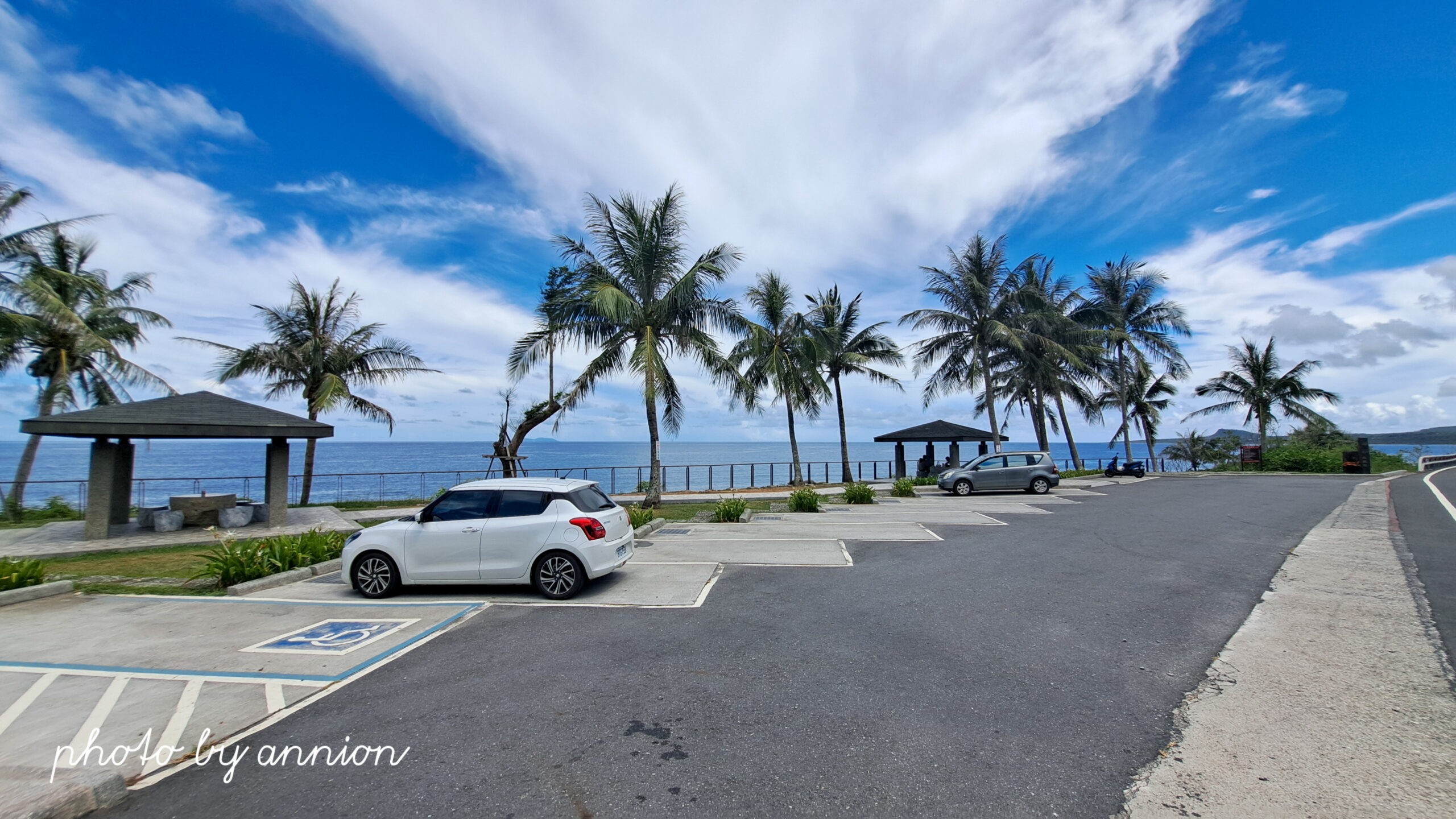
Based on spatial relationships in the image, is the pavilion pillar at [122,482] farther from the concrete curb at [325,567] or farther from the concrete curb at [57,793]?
the concrete curb at [57,793]

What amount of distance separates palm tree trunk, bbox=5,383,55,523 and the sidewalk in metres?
25.1

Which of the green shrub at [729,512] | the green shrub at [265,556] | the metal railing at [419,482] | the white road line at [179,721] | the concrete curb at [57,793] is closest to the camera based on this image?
the concrete curb at [57,793]

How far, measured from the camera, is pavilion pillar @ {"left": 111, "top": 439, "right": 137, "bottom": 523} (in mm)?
14383

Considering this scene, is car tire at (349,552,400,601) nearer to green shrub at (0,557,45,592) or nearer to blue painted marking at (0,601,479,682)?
blue painted marking at (0,601,479,682)

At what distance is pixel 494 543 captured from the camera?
24.3 feet

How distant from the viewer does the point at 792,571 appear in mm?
8992

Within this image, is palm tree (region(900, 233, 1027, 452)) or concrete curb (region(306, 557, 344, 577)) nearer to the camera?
concrete curb (region(306, 557, 344, 577))

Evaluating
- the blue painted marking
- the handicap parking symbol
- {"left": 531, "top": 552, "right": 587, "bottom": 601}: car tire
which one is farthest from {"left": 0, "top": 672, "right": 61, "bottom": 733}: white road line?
{"left": 531, "top": 552, "right": 587, "bottom": 601}: car tire

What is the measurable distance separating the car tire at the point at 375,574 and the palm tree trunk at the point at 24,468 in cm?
1691

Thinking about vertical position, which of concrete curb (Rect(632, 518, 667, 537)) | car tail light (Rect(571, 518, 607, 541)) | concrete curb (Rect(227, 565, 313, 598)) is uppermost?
car tail light (Rect(571, 518, 607, 541))

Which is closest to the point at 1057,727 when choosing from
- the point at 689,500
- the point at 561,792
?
the point at 561,792

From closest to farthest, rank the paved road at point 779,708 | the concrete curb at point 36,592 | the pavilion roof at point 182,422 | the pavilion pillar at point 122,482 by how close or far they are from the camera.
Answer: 1. the paved road at point 779,708
2. the concrete curb at point 36,592
3. the pavilion roof at point 182,422
4. the pavilion pillar at point 122,482

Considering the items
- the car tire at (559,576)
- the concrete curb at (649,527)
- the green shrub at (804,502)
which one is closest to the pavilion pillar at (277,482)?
the concrete curb at (649,527)

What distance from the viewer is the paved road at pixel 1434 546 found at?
6.07m
